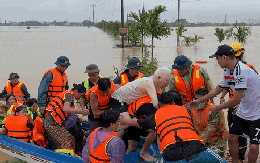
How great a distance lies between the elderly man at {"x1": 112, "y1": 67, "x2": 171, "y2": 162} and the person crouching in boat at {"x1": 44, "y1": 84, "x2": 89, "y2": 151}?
3.14 feet

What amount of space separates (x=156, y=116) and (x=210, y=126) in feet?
4.51

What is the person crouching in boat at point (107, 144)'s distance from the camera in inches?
113

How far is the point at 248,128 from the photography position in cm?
357

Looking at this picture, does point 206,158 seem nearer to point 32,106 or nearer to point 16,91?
point 32,106

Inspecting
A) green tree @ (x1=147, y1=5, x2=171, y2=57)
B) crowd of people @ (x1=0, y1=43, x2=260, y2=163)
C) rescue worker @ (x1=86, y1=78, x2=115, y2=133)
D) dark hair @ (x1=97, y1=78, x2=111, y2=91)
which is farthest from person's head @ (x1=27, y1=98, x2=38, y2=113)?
green tree @ (x1=147, y1=5, x2=171, y2=57)

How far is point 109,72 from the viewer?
15164 millimetres

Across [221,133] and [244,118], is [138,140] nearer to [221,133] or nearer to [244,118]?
[221,133]

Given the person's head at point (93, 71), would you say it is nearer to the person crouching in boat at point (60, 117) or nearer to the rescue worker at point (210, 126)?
the person crouching in boat at point (60, 117)

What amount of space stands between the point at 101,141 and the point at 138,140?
1.49 metres

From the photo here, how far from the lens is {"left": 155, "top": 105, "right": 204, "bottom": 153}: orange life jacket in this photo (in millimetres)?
2717

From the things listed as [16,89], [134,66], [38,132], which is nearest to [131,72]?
[134,66]

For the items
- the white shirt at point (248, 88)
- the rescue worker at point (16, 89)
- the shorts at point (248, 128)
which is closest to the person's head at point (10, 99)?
the rescue worker at point (16, 89)

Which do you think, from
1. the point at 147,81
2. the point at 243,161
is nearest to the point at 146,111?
the point at 147,81

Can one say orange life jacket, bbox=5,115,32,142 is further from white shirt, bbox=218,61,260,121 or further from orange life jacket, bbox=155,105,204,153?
white shirt, bbox=218,61,260,121
